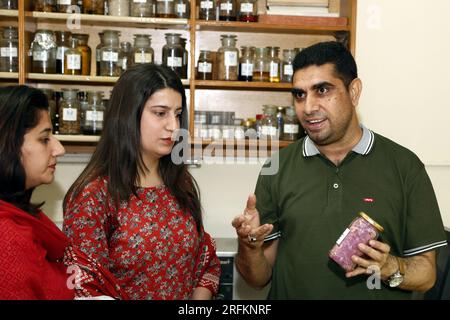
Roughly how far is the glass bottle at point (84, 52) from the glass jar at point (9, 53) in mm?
241

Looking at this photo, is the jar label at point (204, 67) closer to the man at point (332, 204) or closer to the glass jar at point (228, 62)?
the glass jar at point (228, 62)

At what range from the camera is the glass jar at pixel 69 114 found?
2.31m

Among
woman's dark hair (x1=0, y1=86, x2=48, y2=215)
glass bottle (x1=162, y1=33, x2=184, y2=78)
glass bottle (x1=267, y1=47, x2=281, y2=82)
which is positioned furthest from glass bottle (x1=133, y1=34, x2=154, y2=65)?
woman's dark hair (x1=0, y1=86, x2=48, y2=215)

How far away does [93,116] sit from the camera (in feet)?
7.69

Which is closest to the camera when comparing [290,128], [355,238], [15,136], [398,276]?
[15,136]

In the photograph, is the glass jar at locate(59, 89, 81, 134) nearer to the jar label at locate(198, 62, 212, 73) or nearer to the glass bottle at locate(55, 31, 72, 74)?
the glass bottle at locate(55, 31, 72, 74)

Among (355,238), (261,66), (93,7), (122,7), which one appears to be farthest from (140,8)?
(355,238)

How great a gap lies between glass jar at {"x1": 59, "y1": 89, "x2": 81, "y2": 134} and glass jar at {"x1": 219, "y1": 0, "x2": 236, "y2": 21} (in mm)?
674

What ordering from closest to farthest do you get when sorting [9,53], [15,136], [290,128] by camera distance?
[15,136]
[9,53]
[290,128]

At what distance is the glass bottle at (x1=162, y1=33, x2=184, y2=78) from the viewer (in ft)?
7.71

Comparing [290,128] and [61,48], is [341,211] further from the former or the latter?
[61,48]

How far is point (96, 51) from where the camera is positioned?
241 cm

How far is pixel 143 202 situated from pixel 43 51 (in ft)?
3.61

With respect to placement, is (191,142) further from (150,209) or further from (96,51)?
(150,209)
